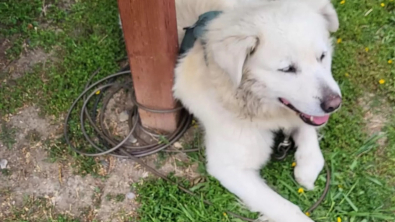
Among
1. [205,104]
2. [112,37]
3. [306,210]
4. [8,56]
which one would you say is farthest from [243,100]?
[8,56]

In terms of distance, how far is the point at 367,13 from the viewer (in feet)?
12.4

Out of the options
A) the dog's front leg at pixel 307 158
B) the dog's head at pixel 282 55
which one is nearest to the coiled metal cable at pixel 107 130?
the dog's front leg at pixel 307 158

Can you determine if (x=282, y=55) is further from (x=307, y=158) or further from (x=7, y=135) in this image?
(x=7, y=135)

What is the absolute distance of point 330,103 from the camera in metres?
2.33

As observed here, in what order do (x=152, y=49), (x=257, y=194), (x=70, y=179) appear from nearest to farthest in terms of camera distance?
(x=152, y=49), (x=257, y=194), (x=70, y=179)

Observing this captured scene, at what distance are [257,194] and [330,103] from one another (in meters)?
0.81

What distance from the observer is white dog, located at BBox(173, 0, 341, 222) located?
232 centimetres

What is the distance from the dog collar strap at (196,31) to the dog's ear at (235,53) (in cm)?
28

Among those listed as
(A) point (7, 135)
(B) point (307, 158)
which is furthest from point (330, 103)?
(A) point (7, 135)

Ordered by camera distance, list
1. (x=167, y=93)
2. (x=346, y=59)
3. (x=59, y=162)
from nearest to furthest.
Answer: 1. (x=167, y=93)
2. (x=59, y=162)
3. (x=346, y=59)

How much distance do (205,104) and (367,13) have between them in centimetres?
172

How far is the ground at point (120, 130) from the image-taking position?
3045 millimetres

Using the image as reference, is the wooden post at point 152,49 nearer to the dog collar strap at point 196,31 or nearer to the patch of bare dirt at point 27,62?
the dog collar strap at point 196,31

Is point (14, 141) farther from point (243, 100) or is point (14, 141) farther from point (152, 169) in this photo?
point (243, 100)
